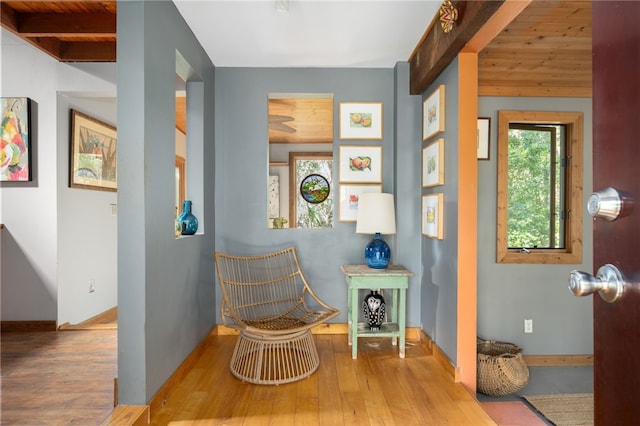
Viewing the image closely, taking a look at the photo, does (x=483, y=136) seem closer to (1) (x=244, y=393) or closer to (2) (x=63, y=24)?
(1) (x=244, y=393)

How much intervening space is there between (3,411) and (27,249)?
1829 millimetres

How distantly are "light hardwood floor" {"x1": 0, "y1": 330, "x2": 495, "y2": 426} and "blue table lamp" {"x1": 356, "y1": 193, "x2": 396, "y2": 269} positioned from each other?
0.75 m

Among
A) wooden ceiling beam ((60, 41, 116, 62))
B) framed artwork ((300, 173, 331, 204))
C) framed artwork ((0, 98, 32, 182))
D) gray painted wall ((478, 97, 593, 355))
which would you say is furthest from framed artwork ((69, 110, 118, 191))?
gray painted wall ((478, 97, 593, 355))

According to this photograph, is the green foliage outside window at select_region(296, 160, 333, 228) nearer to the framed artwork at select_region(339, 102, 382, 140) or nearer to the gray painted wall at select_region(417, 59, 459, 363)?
A: the framed artwork at select_region(339, 102, 382, 140)

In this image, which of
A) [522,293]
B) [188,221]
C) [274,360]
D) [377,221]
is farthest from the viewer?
[522,293]

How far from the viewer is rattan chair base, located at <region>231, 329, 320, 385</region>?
246 cm

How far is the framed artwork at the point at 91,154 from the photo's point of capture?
356cm

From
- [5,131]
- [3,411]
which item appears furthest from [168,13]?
[3,411]

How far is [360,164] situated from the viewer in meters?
3.46

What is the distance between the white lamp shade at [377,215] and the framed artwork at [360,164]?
43 cm

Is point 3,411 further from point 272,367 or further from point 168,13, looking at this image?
point 168,13

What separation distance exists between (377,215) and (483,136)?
1.18 m

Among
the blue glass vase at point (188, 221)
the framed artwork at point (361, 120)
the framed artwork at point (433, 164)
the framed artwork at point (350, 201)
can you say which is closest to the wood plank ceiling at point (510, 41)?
the framed artwork at point (433, 164)

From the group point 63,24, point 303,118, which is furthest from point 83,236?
point 303,118
